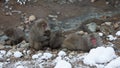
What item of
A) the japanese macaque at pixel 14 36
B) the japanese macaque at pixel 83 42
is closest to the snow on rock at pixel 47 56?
the japanese macaque at pixel 83 42

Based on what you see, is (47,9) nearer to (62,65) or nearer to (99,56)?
(99,56)

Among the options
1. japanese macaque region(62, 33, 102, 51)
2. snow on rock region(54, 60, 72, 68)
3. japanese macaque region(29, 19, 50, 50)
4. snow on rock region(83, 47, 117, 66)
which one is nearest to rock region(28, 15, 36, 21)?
japanese macaque region(29, 19, 50, 50)

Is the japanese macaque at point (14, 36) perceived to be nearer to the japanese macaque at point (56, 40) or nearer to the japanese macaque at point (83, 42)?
the japanese macaque at point (56, 40)

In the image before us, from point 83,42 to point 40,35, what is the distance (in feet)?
3.09

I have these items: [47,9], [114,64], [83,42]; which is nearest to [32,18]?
[47,9]

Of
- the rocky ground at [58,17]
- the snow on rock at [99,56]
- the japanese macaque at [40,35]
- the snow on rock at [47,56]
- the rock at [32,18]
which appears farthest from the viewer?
the rock at [32,18]

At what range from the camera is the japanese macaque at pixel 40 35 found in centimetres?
634

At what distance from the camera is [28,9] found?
10914 millimetres

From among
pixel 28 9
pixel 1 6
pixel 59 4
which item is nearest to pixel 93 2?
pixel 59 4

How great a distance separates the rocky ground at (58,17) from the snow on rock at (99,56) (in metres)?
0.78

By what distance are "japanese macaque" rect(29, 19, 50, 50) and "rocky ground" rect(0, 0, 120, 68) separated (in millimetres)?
181

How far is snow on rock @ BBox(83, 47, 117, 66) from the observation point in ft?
16.9

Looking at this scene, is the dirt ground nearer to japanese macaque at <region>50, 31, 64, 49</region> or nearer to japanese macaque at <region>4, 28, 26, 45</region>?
japanese macaque at <region>4, 28, 26, 45</region>

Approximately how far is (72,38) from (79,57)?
577 millimetres
